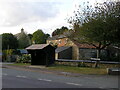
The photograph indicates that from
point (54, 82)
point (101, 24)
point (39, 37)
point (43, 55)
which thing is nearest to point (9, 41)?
point (39, 37)

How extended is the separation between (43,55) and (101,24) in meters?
9.79

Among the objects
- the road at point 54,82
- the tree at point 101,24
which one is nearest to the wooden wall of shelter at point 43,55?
the tree at point 101,24

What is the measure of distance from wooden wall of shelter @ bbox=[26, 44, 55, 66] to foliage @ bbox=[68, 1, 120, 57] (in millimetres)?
4095

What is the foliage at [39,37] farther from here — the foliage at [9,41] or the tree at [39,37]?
the foliage at [9,41]

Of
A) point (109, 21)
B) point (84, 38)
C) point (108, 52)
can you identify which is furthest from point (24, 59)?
point (108, 52)

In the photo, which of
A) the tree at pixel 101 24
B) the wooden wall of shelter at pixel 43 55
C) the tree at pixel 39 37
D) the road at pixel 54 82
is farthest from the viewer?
the tree at pixel 39 37

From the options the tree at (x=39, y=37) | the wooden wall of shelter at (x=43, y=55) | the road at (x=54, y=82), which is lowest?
the road at (x=54, y=82)

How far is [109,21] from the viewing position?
24.2 m

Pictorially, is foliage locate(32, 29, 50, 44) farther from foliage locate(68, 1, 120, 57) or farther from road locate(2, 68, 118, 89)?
road locate(2, 68, 118, 89)

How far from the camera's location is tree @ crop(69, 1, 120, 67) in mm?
24300

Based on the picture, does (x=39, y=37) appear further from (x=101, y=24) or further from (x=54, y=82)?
(x=54, y=82)

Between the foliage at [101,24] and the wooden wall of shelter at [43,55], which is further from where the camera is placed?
the wooden wall of shelter at [43,55]

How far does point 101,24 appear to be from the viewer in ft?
81.1

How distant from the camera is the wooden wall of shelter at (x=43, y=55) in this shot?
29.3 meters
